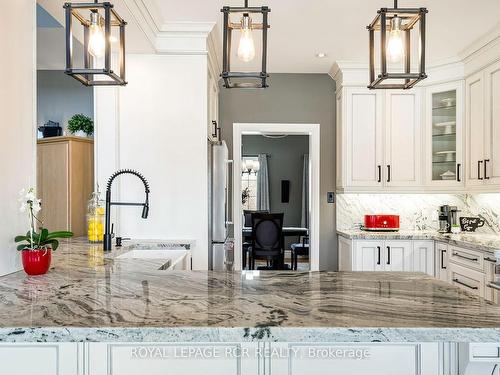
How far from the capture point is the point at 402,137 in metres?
4.57

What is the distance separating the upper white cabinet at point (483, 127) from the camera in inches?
146

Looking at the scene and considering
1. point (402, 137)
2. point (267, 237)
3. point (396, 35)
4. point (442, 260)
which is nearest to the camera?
point (396, 35)

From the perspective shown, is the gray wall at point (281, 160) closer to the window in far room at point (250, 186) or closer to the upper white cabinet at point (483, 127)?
the window in far room at point (250, 186)

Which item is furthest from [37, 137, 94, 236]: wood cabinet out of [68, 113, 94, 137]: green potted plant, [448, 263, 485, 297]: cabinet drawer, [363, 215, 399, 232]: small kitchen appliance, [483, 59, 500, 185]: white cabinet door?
[483, 59, 500, 185]: white cabinet door

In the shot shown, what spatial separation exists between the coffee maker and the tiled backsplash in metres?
0.33

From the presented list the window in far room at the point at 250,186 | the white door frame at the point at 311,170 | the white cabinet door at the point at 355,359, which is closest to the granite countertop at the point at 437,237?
the white door frame at the point at 311,170

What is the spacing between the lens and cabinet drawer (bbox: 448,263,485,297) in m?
3.36

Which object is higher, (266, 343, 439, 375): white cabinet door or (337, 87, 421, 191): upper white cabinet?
(337, 87, 421, 191): upper white cabinet

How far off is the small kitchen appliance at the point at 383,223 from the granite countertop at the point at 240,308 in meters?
2.86

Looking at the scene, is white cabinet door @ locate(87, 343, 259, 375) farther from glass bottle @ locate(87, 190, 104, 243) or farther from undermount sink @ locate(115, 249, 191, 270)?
glass bottle @ locate(87, 190, 104, 243)

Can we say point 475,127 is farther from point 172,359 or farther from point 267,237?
point 172,359

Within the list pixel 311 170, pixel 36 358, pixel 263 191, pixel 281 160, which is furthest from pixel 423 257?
pixel 281 160

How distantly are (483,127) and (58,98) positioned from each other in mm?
4268

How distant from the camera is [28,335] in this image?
1.05 meters
